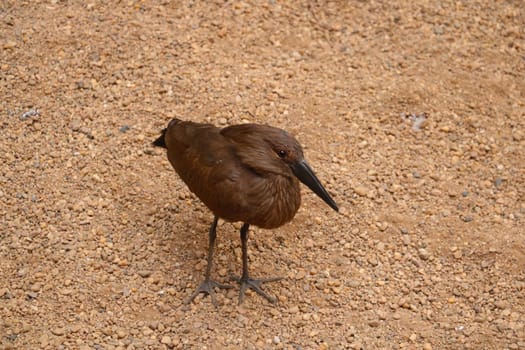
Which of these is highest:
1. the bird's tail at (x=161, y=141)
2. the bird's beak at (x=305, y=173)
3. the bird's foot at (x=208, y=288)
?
the bird's beak at (x=305, y=173)

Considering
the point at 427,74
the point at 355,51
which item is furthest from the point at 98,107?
the point at 427,74

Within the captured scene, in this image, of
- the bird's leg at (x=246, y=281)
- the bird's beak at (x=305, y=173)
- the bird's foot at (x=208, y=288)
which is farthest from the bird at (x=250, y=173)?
the bird's foot at (x=208, y=288)

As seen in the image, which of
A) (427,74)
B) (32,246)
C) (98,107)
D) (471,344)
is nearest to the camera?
(471,344)

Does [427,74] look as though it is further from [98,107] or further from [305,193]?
[98,107]

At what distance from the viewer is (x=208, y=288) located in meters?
4.92

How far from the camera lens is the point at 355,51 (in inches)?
260

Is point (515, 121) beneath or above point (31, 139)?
above

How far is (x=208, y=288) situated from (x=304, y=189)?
116 centimetres

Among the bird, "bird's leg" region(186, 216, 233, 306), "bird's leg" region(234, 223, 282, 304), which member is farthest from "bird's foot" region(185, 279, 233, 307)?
the bird

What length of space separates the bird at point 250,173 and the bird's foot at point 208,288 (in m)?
0.53

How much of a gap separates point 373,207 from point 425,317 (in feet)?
3.22

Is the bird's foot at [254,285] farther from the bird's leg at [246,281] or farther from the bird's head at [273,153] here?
the bird's head at [273,153]

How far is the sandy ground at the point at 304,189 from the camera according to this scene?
15.6ft

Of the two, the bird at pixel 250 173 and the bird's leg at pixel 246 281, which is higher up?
the bird at pixel 250 173
